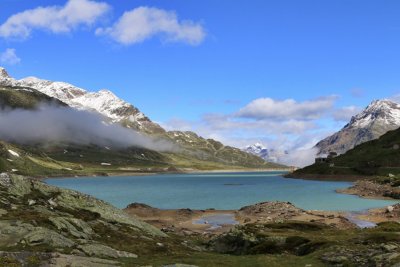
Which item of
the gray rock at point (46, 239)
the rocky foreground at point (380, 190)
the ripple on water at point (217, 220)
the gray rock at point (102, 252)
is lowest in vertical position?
the ripple on water at point (217, 220)

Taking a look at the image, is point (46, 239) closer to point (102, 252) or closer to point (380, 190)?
point (102, 252)

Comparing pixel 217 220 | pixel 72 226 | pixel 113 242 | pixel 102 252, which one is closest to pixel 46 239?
pixel 102 252

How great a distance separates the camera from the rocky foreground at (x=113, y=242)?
3316 centimetres

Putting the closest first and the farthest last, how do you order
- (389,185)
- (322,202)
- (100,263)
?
(100,263) → (322,202) → (389,185)

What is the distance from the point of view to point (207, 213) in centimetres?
11744

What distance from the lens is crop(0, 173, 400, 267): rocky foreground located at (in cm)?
3316

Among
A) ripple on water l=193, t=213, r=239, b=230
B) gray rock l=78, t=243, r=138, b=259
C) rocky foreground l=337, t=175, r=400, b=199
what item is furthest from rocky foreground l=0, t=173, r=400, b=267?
rocky foreground l=337, t=175, r=400, b=199

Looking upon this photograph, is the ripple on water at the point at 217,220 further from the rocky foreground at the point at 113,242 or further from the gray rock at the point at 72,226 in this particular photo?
the gray rock at the point at 72,226

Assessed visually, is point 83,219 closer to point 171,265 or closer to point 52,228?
point 52,228

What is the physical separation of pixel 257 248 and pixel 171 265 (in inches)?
861

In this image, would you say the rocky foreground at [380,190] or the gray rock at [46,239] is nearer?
the gray rock at [46,239]

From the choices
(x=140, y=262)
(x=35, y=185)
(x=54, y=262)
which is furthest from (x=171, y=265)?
(x=35, y=185)

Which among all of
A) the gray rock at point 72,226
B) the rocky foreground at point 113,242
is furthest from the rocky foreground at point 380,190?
the gray rock at point 72,226

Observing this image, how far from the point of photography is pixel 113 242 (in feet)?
137
